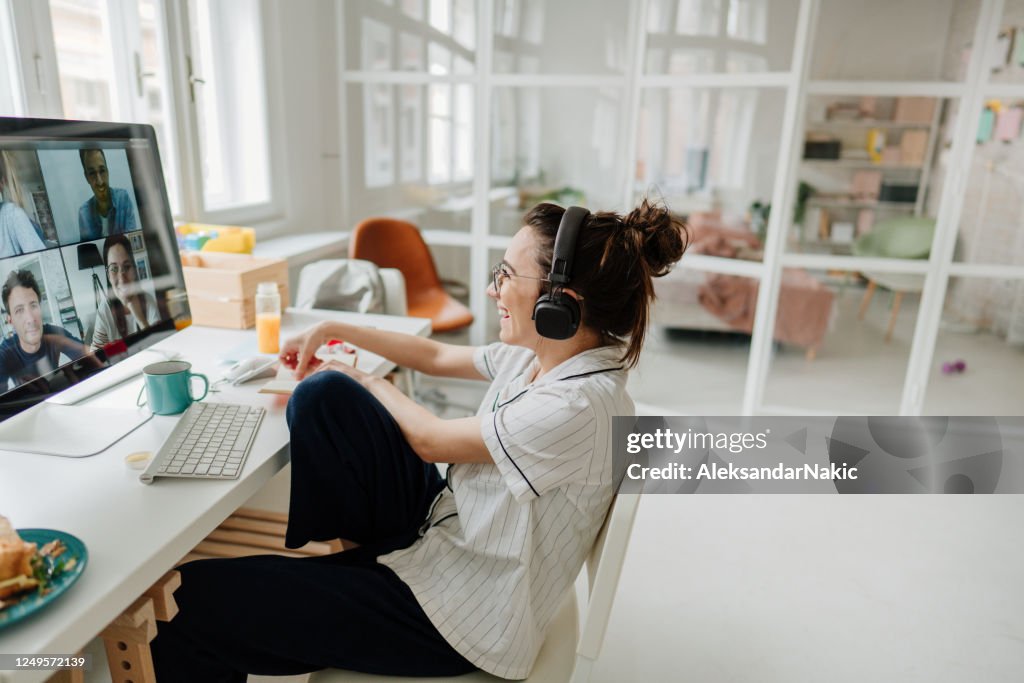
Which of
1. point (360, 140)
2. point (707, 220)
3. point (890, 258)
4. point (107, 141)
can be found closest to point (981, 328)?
point (890, 258)

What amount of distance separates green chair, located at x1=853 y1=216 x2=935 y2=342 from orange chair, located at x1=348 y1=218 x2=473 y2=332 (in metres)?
1.71

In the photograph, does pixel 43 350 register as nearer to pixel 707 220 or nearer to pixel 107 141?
pixel 107 141

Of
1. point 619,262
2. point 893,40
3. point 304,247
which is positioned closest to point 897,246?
point 893,40

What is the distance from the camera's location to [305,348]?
1.42 m

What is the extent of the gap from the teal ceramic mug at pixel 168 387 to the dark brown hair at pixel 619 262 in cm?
68

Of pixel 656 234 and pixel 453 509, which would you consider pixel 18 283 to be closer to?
pixel 453 509

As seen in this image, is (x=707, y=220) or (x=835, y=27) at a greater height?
(x=835, y=27)

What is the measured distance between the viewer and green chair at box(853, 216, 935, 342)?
2.84 meters

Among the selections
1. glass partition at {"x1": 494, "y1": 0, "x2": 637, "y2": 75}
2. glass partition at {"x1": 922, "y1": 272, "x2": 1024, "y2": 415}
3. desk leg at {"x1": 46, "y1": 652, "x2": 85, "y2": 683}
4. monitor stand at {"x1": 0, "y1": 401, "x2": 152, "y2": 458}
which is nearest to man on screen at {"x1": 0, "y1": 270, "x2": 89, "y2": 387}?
monitor stand at {"x1": 0, "y1": 401, "x2": 152, "y2": 458}

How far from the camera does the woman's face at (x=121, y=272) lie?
1219 mm

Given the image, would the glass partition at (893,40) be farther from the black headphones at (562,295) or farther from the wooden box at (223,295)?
the wooden box at (223,295)

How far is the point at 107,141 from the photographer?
1219 mm

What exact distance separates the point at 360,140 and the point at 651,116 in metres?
1.40

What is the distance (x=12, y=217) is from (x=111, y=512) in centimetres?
46
